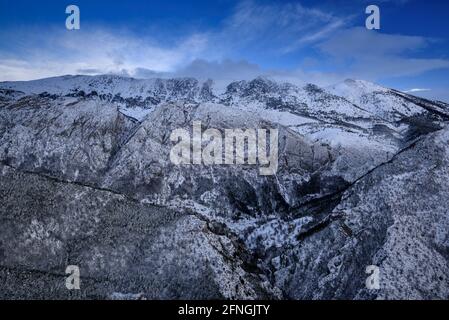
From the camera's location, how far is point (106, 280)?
112ft

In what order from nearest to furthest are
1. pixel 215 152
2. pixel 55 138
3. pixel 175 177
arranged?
pixel 175 177 < pixel 215 152 < pixel 55 138

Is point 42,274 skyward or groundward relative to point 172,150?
groundward

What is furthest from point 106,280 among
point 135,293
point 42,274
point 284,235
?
point 284,235

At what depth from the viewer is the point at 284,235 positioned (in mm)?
50219

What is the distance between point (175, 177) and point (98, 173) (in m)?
18.2

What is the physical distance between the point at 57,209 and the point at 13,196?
4746mm

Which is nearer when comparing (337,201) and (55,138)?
(337,201)

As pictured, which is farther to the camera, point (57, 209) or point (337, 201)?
point (337, 201)

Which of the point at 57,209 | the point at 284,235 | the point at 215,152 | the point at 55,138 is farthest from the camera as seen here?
the point at 55,138

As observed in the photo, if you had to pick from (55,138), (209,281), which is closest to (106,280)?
(209,281)
